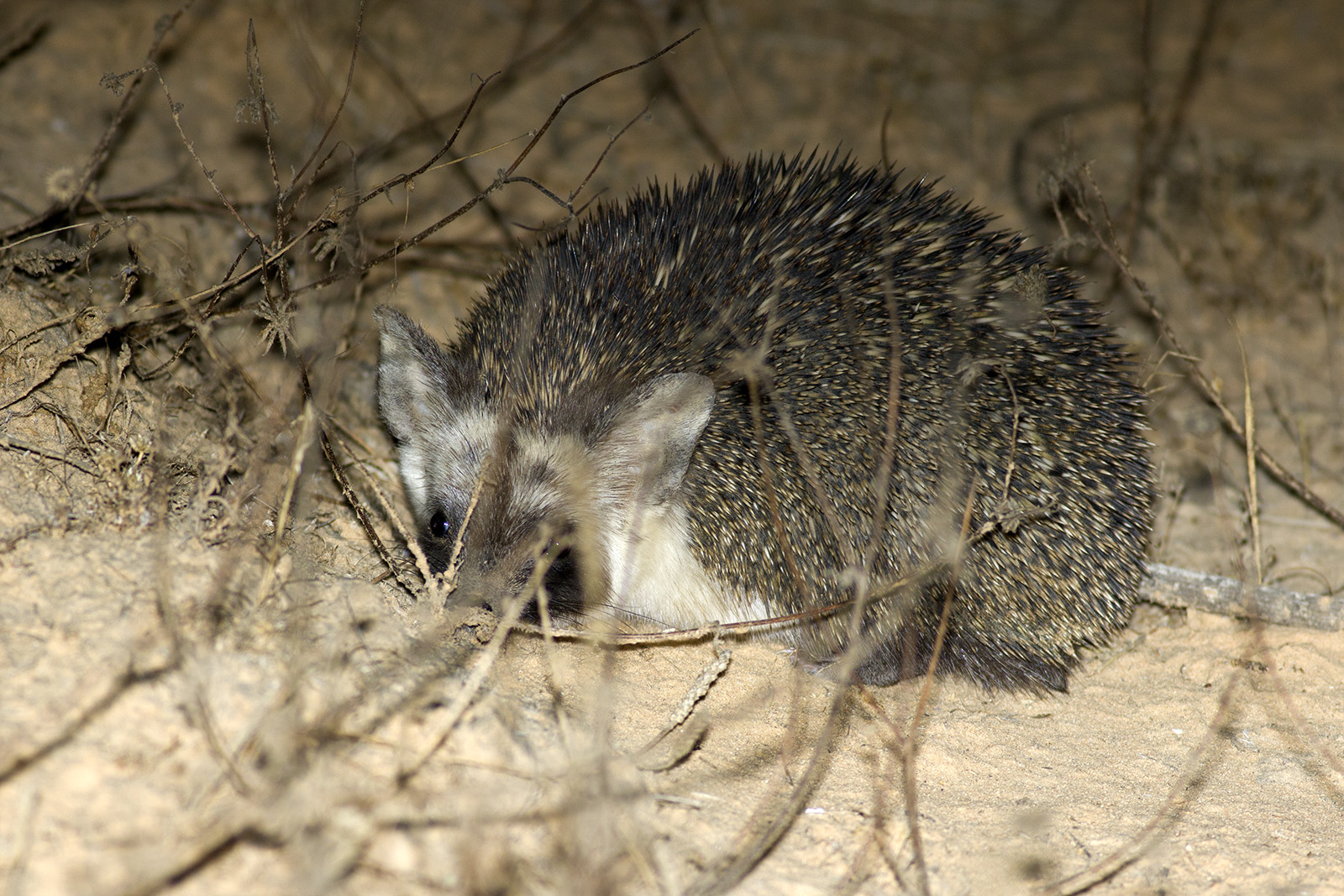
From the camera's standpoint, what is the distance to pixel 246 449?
11.9 feet

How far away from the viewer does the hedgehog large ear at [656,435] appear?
3551 millimetres

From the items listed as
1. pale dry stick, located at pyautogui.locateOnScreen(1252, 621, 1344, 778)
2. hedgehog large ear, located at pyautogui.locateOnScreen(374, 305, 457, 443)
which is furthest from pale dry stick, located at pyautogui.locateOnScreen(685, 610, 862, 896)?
hedgehog large ear, located at pyautogui.locateOnScreen(374, 305, 457, 443)

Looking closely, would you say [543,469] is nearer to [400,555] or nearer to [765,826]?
[400,555]

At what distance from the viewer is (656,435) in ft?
12.4

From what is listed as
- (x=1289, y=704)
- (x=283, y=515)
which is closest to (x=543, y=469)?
(x=283, y=515)

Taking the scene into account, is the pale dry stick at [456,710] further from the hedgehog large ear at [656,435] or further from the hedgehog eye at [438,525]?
the hedgehog eye at [438,525]

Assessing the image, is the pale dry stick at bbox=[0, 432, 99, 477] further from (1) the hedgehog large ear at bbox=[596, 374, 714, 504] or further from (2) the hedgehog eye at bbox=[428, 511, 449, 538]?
(1) the hedgehog large ear at bbox=[596, 374, 714, 504]

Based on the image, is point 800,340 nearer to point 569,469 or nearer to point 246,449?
point 569,469

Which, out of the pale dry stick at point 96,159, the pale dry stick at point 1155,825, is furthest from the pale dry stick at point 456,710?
the pale dry stick at point 96,159

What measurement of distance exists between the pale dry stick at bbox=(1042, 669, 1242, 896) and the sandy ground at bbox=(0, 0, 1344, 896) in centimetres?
2

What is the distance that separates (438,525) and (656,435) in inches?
35.7

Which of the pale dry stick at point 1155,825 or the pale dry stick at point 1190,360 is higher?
the pale dry stick at point 1190,360

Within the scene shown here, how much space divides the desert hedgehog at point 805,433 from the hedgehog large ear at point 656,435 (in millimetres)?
11

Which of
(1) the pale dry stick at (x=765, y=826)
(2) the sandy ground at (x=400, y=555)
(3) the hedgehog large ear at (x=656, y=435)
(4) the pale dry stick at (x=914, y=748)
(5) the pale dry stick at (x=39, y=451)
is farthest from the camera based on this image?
(3) the hedgehog large ear at (x=656, y=435)
